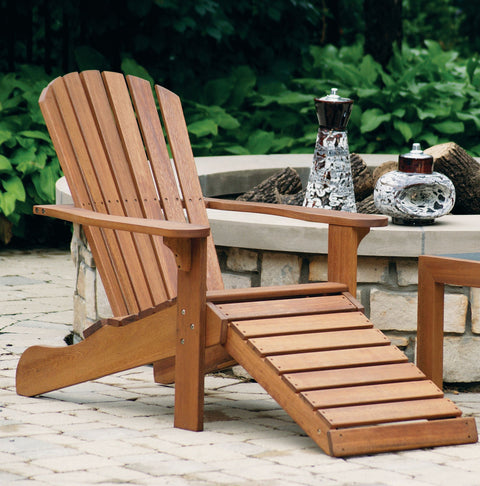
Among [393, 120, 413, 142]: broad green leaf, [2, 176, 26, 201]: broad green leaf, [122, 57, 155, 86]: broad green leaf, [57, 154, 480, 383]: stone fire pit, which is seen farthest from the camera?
[122, 57, 155, 86]: broad green leaf

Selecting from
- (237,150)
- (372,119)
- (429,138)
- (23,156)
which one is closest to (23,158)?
(23,156)

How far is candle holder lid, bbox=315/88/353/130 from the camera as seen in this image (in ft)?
14.3

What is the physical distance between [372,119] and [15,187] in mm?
2751

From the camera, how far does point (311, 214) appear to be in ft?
11.9

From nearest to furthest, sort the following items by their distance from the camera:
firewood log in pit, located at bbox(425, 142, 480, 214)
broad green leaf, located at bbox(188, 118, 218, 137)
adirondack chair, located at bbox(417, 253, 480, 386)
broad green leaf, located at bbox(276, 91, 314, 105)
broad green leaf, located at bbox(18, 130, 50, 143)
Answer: adirondack chair, located at bbox(417, 253, 480, 386)
firewood log in pit, located at bbox(425, 142, 480, 214)
broad green leaf, located at bbox(18, 130, 50, 143)
broad green leaf, located at bbox(188, 118, 218, 137)
broad green leaf, located at bbox(276, 91, 314, 105)

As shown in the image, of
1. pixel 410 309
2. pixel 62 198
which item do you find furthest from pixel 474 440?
pixel 62 198

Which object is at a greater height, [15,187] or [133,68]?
[133,68]

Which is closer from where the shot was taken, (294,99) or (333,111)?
(333,111)

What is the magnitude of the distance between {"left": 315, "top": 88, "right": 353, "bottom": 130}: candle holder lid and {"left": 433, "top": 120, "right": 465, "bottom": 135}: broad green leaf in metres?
3.28

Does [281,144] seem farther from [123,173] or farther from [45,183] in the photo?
[123,173]

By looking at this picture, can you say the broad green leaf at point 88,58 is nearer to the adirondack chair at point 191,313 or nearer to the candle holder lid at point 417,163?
the adirondack chair at point 191,313

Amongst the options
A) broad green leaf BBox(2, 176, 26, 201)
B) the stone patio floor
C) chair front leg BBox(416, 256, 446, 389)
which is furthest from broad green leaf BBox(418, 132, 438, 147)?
chair front leg BBox(416, 256, 446, 389)

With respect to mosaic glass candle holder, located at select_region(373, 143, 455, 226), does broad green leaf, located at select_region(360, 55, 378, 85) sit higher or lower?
higher

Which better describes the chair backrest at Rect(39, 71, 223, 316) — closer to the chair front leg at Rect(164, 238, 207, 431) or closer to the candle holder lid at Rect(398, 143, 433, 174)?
the chair front leg at Rect(164, 238, 207, 431)
